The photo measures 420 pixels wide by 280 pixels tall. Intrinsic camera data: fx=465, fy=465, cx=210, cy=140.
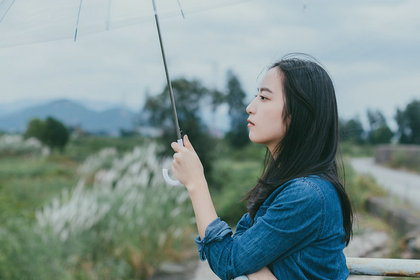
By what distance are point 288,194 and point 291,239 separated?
111 mm

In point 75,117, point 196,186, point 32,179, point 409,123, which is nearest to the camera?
point 196,186

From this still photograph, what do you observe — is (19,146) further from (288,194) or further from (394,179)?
(288,194)

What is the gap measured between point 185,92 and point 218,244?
21.9 ft

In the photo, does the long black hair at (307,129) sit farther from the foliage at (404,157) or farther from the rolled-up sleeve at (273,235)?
the foliage at (404,157)

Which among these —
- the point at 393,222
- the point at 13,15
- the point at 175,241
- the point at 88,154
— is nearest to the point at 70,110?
the point at 88,154

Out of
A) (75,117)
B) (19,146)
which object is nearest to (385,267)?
→ (19,146)

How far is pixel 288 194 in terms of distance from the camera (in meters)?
1.17

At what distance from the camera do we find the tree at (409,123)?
251 inches

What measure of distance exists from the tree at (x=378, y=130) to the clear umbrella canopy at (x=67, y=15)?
5.49 meters

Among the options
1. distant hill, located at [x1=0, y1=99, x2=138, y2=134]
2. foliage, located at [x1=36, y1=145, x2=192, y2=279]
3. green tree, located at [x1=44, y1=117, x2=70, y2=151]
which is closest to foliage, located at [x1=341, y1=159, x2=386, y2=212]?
foliage, located at [x1=36, y1=145, x2=192, y2=279]

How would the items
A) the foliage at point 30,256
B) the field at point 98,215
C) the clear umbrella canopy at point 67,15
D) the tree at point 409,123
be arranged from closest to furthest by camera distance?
the clear umbrella canopy at point 67,15, the foliage at point 30,256, the field at point 98,215, the tree at point 409,123

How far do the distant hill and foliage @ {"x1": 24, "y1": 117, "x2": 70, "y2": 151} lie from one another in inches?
4.3

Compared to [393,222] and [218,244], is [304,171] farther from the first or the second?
[393,222]

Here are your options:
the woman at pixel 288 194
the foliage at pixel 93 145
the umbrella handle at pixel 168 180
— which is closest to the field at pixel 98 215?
the foliage at pixel 93 145
